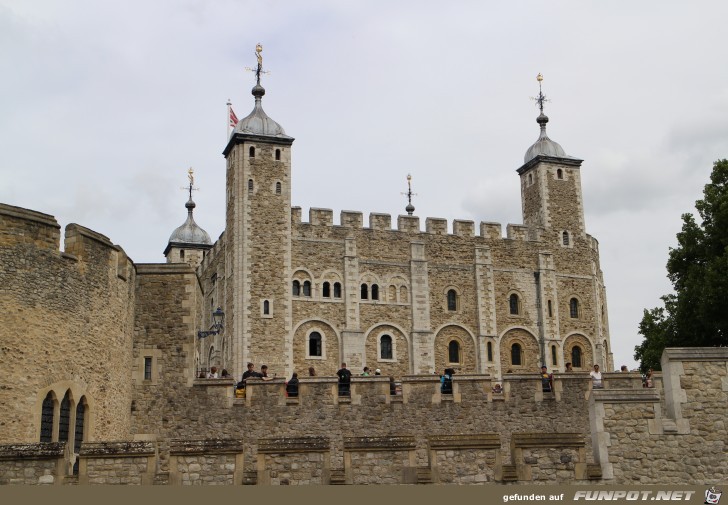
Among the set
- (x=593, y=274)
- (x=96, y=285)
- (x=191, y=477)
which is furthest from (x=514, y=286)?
(x=191, y=477)

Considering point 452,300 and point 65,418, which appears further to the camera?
point 452,300

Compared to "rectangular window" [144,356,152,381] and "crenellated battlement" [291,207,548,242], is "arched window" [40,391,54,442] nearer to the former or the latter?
"rectangular window" [144,356,152,381]

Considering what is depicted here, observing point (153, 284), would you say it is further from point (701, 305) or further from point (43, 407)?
point (701, 305)

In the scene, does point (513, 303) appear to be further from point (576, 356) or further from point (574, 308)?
point (576, 356)

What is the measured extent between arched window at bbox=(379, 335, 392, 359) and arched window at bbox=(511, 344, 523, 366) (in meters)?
6.55

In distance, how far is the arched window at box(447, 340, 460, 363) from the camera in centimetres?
5453

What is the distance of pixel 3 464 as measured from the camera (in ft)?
42.4

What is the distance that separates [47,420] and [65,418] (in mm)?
373

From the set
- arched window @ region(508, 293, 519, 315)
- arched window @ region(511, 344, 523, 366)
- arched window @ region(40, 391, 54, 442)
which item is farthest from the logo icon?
arched window @ region(508, 293, 519, 315)

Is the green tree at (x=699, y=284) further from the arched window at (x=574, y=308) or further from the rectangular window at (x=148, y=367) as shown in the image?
the arched window at (x=574, y=308)

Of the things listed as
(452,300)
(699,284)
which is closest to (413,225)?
(452,300)

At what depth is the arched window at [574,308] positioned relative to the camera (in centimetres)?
5715

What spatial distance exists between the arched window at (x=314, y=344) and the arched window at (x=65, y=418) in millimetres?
34775

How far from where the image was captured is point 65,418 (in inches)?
659
